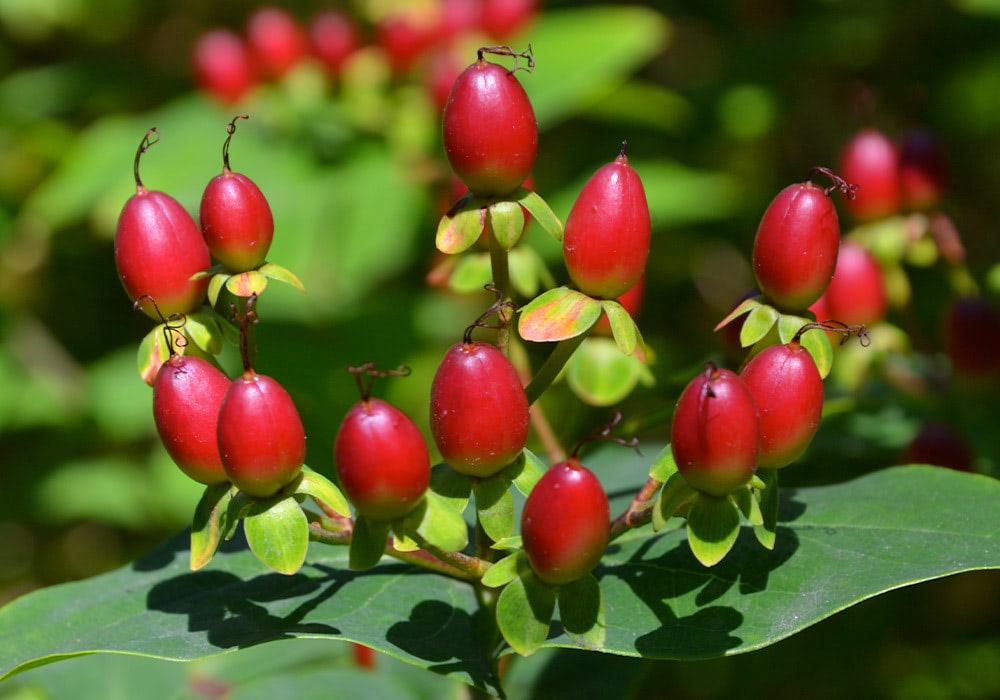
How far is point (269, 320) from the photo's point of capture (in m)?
3.07

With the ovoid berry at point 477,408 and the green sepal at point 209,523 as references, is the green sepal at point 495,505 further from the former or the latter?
the green sepal at point 209,523

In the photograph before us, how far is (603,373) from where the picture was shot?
1428mm

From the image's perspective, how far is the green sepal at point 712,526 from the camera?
0.93 meters

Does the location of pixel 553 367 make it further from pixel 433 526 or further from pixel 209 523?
pixel 209 523

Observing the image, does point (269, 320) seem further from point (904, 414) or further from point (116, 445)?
point (904, 414)

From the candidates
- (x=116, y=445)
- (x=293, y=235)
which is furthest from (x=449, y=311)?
(x=116, y=445)

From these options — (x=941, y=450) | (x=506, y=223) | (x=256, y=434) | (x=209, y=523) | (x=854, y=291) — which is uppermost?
(x=506, y=223)

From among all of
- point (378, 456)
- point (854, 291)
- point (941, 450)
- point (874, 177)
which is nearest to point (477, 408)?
point (378, 456)

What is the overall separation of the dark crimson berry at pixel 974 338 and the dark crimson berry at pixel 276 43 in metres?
1.73

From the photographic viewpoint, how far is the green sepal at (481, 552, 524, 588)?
0.93 m

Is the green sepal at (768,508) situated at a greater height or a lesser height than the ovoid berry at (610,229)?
lesser

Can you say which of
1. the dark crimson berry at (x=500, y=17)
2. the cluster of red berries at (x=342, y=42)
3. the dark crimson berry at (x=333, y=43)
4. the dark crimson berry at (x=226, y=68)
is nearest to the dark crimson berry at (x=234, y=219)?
the cluster of red berries at (x=342, y=42)

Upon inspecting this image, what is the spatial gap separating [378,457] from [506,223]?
283mm

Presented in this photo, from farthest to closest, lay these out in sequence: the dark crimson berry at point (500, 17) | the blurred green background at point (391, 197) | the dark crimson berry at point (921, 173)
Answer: the dark crimson berry at point (500, 17), the blurred green background at point (391, 197), the dark crimson berry at point (921, 173)
